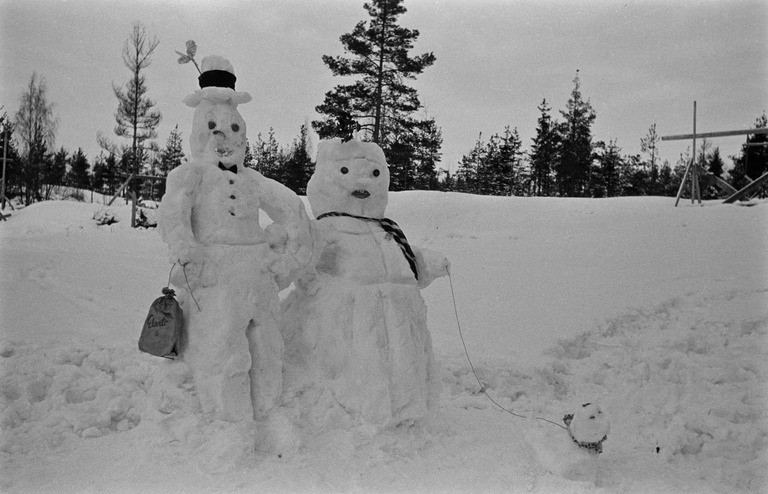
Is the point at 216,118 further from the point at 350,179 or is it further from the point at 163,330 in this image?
the point at 163,330

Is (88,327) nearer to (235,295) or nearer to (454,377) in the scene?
(235,295)

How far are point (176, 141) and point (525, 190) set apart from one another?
1976cm

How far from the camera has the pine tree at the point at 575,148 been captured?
2811 cm

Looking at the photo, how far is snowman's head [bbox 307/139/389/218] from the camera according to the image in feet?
14.7

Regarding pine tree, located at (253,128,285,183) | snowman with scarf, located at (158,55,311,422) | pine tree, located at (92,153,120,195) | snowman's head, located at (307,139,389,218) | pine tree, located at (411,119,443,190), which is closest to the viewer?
snowman with scarf, located at (158,55,311,422)

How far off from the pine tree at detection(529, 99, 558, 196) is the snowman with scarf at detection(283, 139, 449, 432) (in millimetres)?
26454

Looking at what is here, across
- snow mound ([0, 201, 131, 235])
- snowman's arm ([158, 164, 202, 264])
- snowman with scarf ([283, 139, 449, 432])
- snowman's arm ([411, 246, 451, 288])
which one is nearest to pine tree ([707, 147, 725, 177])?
snow mound ([0, 201, 131, 235])

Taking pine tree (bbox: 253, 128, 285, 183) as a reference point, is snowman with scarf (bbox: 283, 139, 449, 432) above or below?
below

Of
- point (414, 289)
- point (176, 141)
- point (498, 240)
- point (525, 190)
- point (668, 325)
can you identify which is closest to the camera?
point (414, 289)

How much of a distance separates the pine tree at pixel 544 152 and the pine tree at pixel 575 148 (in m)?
0.53

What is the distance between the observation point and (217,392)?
11.8 feet

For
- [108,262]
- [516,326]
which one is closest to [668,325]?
[516,326]

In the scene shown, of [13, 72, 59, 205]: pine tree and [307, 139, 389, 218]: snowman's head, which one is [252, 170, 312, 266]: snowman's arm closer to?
[307, 139, 389, 218]: snowman's head

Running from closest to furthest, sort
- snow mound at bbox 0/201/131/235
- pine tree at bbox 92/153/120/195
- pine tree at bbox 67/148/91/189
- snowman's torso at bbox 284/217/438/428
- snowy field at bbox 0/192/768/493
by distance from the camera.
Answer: snowy field at bbox 0/192/768/493 < snowman's torso at bbox 284/217/438/428 < snow mound at bbox 0/201/131/235 < pine tree at bbox 92/153/120/195 < pine tree at bbox 67/148/91/189
